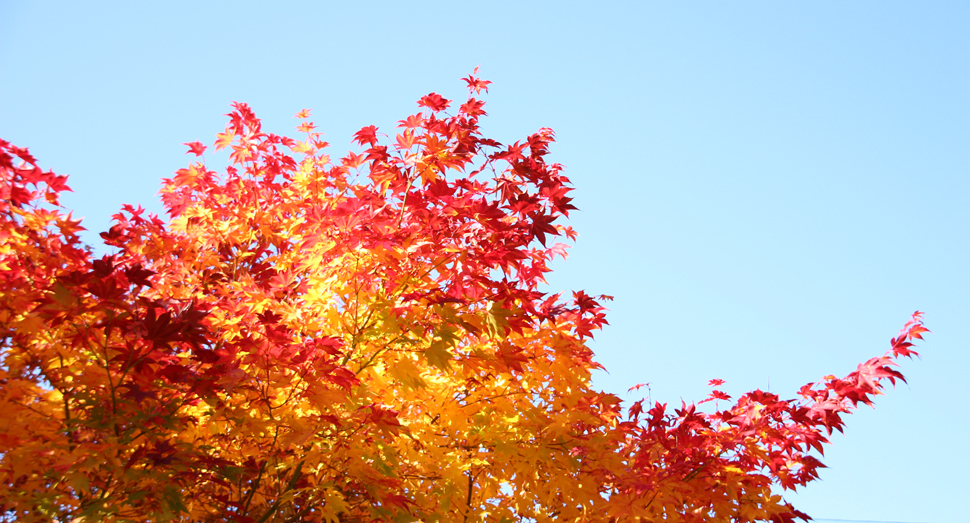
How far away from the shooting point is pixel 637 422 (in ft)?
15.4

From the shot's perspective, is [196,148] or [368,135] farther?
[196,148]

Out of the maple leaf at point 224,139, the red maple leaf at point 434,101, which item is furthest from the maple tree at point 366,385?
the maple leaf at point 224,139

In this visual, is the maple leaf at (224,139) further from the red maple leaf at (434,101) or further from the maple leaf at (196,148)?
the red maple leaf at (434,101)

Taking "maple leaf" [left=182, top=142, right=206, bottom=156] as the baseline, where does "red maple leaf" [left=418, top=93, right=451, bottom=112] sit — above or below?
below

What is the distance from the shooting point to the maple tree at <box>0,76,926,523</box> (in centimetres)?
306

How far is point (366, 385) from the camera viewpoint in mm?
3777

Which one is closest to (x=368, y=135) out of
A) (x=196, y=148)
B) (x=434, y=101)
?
(x=434, y=101)

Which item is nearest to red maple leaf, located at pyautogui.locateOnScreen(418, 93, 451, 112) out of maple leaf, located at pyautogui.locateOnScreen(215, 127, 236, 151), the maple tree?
the maple tree

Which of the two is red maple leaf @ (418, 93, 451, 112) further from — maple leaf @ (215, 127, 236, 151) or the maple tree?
maple leaf @ (215, 127, 236, 151)

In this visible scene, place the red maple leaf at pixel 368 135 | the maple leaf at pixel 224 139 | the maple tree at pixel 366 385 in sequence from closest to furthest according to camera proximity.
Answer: the maple tree at pixel 366 385
the red maple leaf at pixel 368 135
the maple leaf at pixel 224 139

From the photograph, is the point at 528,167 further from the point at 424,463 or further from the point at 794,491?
the point at 794,491

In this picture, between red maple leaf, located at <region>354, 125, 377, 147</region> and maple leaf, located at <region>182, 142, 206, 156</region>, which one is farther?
maple leaf, located at <region>182, 142, 206, 156</region>

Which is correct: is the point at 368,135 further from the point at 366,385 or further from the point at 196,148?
the point at 196,148

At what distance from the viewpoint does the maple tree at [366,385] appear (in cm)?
306
